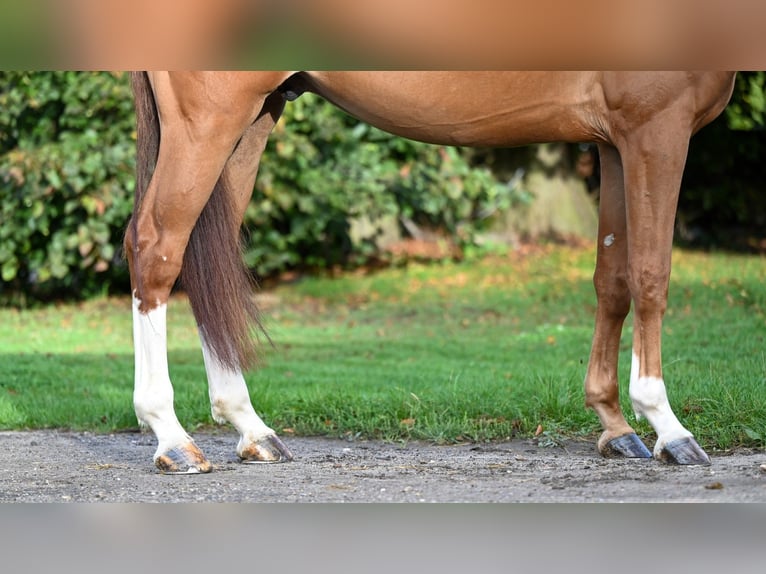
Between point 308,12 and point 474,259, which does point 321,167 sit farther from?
point 308,12

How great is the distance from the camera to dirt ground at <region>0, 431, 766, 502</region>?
390 centimetres

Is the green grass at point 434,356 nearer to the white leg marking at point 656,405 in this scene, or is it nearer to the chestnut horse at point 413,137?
the white leg marking at point 656,405

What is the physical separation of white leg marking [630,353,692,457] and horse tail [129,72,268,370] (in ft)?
5.38

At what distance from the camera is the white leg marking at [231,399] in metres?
4.80

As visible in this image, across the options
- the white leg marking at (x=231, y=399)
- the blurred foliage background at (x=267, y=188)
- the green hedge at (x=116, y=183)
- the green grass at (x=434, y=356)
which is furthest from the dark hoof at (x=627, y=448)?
the green hedge at (x=116, y=183)

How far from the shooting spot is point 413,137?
15.2 feet

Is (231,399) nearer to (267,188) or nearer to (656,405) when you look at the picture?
(656,405)

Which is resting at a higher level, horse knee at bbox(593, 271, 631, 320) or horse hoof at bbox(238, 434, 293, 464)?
horse knee at bbox(593, 271, 631, 320)

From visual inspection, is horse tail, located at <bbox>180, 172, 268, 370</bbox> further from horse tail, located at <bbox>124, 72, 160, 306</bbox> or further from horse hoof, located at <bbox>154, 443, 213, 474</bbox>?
horse hoof, located at <bbox>154, 443, 213, 474</bbox>

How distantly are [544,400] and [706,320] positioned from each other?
376 cm

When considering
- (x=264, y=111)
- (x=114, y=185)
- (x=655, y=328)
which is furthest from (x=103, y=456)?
(x=114, y=185)

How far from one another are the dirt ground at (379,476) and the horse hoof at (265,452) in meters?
0.05

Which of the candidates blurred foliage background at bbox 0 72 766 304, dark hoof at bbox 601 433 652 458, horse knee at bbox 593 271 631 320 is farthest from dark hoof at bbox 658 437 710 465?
blurred foliage background at bbox 0 72 766 304

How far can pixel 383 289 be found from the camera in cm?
1139
